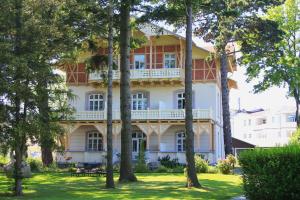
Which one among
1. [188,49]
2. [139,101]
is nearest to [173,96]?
[139,101]

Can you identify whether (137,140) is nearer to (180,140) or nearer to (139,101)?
(139,101)

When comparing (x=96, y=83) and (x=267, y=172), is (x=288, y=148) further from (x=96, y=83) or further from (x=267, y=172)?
(x=96, y=83)

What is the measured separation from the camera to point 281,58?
38.7 m

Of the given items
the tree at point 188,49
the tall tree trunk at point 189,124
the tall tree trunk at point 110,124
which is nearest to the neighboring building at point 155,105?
the tree at point 188,49

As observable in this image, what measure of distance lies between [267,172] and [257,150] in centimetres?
78

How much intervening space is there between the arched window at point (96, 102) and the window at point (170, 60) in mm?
6264

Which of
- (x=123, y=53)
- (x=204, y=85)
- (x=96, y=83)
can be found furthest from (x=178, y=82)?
(x=123, y=53)

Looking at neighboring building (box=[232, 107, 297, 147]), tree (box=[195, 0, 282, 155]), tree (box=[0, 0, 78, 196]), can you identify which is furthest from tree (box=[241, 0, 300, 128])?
neighboring building (box=[232, 107, 297, 147])

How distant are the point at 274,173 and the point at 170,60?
28437 millimetres

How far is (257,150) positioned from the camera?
1198cm

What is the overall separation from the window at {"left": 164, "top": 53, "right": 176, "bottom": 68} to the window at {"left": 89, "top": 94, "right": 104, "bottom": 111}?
247 inches

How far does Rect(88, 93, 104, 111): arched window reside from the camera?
40.4 m

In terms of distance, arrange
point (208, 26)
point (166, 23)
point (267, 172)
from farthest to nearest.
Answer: point (208, 26) < point (166, 23) < point (267, 172)

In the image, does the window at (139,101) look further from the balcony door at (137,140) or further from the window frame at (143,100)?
the balcony door at (137,140)
